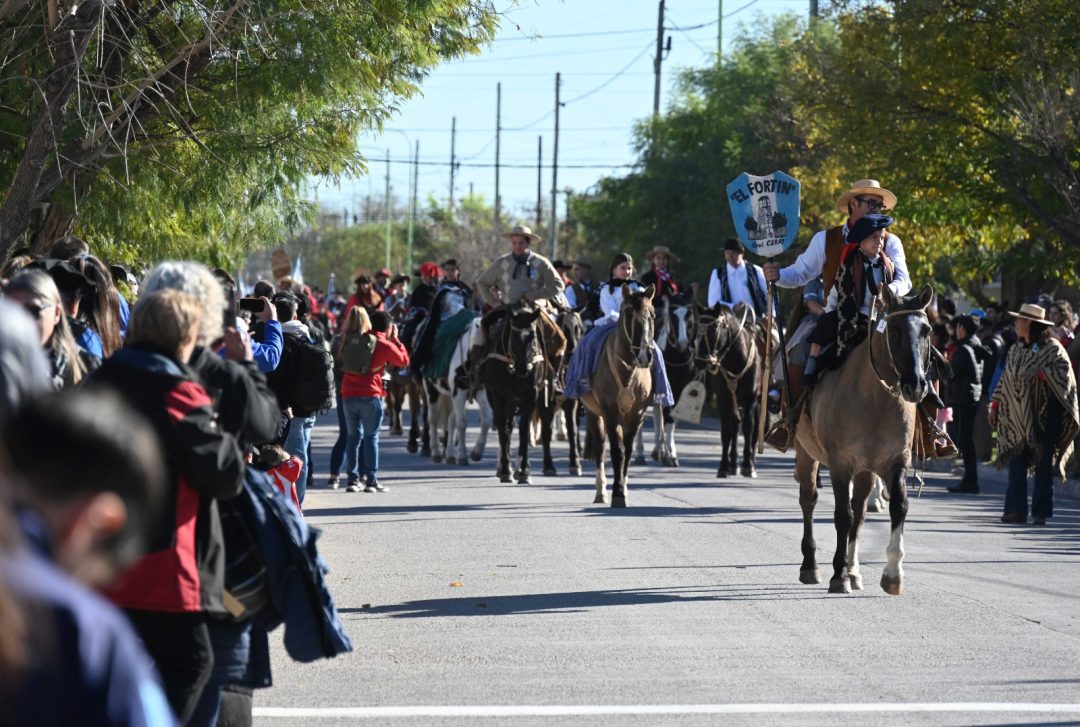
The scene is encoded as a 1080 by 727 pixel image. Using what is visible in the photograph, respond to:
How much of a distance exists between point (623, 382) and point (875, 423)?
6.05m

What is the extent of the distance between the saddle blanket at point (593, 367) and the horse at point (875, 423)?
19.5ft

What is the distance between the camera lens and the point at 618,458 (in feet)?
56.9

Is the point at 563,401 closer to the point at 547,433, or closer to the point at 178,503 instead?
the point at 547,433

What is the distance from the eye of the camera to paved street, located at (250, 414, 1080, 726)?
800cm

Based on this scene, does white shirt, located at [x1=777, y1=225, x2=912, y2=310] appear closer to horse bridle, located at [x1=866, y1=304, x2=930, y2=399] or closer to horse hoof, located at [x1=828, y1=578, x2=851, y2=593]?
horse bridle, located at [x1=866, y1=304, x2=930, y2=399]

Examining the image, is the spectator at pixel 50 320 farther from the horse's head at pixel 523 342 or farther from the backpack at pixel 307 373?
the horse's head at pixel 523 342

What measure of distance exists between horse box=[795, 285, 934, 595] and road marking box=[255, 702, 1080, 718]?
139 inches

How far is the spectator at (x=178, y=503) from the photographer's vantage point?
17.4 feet

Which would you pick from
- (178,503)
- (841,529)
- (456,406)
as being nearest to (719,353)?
(456,406)

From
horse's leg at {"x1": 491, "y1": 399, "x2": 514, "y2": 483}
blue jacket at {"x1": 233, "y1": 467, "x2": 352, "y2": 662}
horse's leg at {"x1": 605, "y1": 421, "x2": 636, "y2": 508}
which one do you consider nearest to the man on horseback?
horse's leg at {"x1": 605, "y1": 421, "x2": 636, "y2": 508}

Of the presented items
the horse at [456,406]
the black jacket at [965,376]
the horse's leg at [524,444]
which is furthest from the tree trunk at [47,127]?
the black jacket at [965,376]

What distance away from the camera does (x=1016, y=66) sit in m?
25.8

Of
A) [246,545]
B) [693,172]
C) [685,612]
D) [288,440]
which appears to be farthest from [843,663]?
[693,172]

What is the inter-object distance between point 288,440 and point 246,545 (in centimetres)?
842
